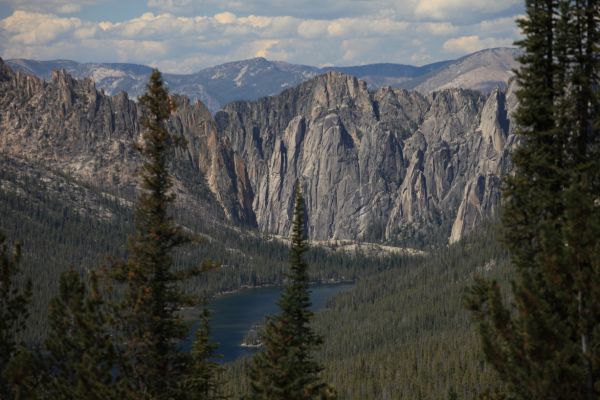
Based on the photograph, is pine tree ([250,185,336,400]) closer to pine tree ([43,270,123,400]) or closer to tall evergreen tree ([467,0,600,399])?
pine tree ([43,270,123,400])

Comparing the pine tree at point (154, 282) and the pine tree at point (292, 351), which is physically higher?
the pine tree at point (154, 282)

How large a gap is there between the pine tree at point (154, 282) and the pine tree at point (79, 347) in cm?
Result: 96

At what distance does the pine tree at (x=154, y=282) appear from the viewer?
31.7m

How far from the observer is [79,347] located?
34438 millimetres

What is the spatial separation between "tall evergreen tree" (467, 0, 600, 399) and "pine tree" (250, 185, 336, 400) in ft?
38.7

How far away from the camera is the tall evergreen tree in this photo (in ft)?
79.6

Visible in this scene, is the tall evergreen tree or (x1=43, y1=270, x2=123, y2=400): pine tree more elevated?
the tall evergreen tree

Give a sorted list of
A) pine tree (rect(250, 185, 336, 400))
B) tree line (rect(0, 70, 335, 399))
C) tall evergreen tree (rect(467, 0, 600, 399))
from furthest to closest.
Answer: pine tree (rect(250, 185, 336, 400))
tree line (rect(0, 70, 335, 399))
tall evergreen tree (rect(467, 0, 600, 399))

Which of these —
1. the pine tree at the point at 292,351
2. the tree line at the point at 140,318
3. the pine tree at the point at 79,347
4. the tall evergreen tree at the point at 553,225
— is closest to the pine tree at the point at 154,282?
the tree line at the point at 140,318

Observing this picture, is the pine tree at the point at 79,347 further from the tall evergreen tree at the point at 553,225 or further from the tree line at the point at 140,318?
the tall evergreen tree at the point at 553,225

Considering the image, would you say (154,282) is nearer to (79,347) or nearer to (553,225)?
(79,347)

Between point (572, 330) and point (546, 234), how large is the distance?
3.39 metres

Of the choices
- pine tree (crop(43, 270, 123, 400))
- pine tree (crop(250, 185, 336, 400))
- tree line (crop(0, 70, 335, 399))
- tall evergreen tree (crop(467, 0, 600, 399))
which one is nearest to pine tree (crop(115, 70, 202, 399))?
tree line (crop(0, 70, 335, 399))

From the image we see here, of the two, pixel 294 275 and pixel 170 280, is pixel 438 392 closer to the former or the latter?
pixel 294 275
